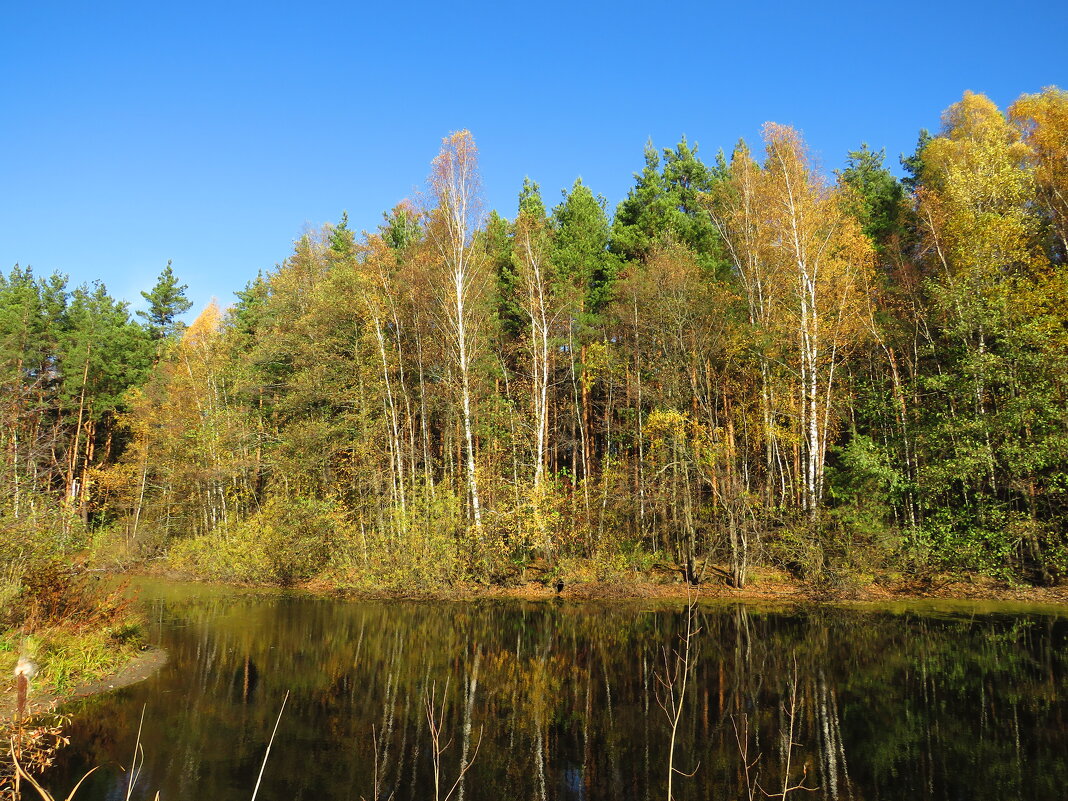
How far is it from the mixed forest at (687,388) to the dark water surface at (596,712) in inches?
226

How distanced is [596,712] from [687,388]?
16.5m

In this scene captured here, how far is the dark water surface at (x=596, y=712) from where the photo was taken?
6.69 m

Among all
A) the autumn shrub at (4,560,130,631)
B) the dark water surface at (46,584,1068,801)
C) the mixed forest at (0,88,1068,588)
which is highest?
the mixed forest at (0,88,1068,588)

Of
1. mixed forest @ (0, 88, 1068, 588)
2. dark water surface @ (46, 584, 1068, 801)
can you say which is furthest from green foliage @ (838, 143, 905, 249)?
dark water surface @ (46, 584, 1068, 801)

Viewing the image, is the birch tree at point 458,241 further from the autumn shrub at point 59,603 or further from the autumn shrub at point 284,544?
the autumn shrub at point 59,603

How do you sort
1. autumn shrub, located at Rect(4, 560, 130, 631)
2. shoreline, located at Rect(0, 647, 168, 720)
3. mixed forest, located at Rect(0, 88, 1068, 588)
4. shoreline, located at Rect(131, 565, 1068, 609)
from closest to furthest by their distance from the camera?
shoreline, located at Rect(0, 647, 168, 720), autumn shrub, located at Rect(4, 560, 130, 631), shoreline, located at Rect(131, 565, 1068, 609), mixed forest, located at Rect(0, 88, 1068, 588)

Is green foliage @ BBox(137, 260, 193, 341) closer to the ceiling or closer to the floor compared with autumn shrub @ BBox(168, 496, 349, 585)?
closer to the ceiling

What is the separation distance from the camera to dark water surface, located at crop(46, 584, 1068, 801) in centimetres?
669

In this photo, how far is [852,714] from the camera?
28.4 feet

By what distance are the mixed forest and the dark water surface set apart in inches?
226

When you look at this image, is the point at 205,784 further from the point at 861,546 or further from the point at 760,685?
the point at 861,546

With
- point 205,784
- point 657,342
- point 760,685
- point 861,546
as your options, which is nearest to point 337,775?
point 205,784

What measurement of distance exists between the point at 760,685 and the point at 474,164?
19415 millimetres

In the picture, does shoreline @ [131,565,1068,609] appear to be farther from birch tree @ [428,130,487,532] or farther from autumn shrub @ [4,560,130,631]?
autumn shrub @ [4,560,130,631]
